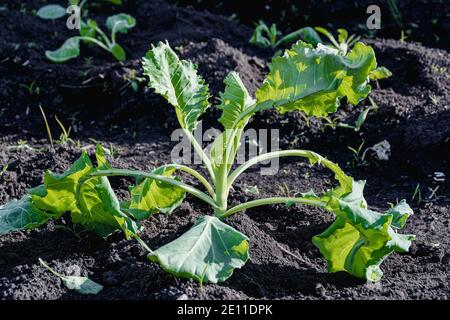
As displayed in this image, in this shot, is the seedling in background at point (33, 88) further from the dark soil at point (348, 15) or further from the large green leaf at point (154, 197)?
the large green leaf at point (154, 197)

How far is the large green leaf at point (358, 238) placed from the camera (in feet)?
7.75

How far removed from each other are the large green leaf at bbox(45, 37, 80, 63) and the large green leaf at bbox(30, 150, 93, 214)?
5.72 feet

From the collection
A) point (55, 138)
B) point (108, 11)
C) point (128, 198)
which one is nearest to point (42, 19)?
point (108, 11)

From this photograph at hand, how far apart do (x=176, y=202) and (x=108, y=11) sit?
2.51 meters

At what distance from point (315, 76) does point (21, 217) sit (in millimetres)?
1114

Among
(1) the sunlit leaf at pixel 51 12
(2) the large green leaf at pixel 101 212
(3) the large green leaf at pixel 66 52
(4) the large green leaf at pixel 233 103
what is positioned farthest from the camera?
(1) the sunlit leaf at pixel 51 12

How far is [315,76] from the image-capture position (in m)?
2.51

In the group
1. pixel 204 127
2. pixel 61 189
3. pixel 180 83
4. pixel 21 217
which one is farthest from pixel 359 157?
pixel 21 217

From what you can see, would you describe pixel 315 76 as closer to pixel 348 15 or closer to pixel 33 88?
pixel 33 88

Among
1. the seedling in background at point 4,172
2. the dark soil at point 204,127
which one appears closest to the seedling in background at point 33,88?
the dark soil at point 204,127

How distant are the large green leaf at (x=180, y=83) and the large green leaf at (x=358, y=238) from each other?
64cm

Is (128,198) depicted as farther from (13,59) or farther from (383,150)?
(13,59)

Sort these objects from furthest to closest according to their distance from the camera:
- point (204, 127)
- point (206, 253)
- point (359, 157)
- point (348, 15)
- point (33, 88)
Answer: point (348, 15) < point (33, 88) < point (204, 127) < point (359, 157) < point (206, 253)

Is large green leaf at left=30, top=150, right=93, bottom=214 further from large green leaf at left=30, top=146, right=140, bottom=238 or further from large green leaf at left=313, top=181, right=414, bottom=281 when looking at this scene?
large green leaf at left=313, top=181, right=414, bottom=281
